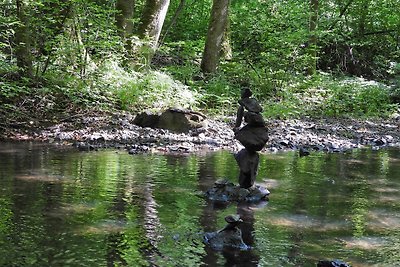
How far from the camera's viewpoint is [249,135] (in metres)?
6.76

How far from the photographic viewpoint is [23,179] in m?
7.20

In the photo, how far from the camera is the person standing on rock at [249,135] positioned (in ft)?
22.1

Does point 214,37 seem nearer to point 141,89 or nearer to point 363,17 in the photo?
point 141,89

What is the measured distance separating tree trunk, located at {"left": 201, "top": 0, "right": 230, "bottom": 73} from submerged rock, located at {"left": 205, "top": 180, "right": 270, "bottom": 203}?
12.7 m

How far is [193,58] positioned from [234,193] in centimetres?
1560

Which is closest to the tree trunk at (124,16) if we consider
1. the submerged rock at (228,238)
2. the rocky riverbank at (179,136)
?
the rocky riverbank at (179,136)

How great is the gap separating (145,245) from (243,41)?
20.4 meters

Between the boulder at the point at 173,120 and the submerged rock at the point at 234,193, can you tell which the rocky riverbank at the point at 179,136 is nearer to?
the boulder at the point at 173,120

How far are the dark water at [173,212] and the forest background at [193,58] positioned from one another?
14.4 ft

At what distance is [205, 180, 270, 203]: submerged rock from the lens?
6660 mm

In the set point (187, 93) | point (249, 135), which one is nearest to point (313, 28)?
point (187, 93)

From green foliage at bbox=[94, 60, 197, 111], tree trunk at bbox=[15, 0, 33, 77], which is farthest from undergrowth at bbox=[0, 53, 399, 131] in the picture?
tree trunk at bbox=[15, 0, 33, 77]

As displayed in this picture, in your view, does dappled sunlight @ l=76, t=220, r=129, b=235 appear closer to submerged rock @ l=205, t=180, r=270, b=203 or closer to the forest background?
submerged rock @ l=205, t=180, r=270, b=203

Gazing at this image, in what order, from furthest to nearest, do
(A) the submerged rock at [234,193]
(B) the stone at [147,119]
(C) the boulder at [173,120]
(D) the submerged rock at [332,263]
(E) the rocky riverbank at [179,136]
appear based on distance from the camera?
(B) the stone at [147,119] → (C) the boulder at [173,120] → (E) the rocky riverbank at [179,136] → (A) the submerged rock at [234,193] → (D) the submerged rock at [332,263]
